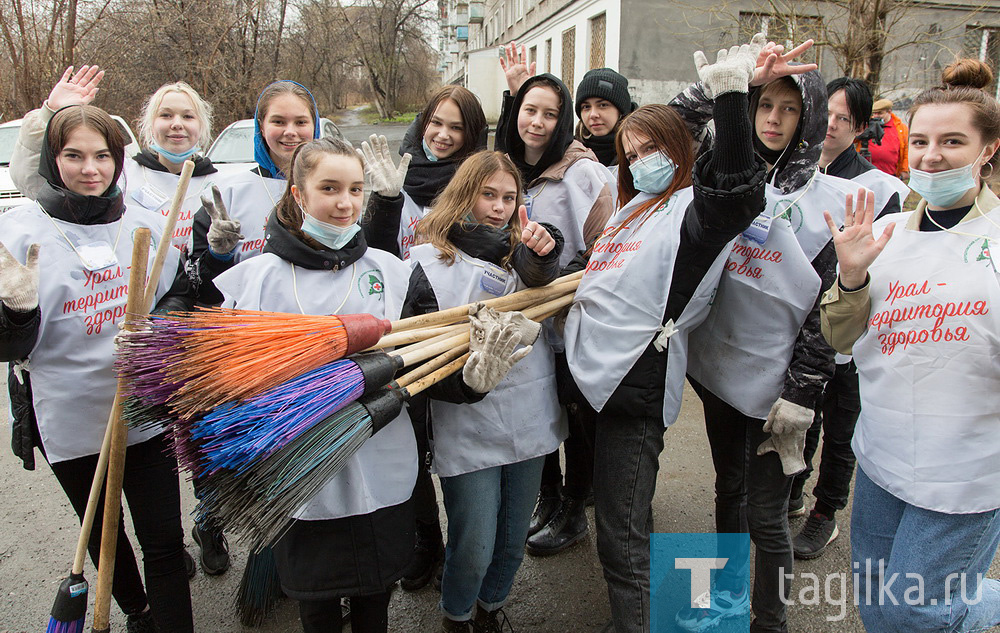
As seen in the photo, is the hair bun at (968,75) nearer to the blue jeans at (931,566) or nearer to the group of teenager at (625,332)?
the group of teenager at (625,332)

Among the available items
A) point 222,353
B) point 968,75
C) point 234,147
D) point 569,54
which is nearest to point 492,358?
point 222,353

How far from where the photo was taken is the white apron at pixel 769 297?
84.6 inches

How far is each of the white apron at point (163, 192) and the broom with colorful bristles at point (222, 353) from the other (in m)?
1.11

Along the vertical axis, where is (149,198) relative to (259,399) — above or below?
above

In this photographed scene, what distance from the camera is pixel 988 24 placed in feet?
49.8

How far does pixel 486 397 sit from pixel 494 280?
16.2 inches

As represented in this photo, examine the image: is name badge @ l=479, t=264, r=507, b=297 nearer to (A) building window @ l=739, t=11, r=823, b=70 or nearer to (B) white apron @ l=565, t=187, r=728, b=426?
(B) white apron @ l=565, t=187, r=728, b=426

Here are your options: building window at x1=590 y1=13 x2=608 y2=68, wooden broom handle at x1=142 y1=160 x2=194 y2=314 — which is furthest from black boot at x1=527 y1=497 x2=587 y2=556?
building window at x1=590 y1=13 x2=608 y2=68

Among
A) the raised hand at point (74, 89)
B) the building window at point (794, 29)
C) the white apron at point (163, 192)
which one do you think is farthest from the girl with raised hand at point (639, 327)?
the building window at point (794, 29)

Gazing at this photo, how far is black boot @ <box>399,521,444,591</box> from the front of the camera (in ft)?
9.38

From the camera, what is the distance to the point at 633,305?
2.08 metres

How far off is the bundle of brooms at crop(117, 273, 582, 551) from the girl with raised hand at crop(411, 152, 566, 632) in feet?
1.36

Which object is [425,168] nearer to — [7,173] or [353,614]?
[353,614]

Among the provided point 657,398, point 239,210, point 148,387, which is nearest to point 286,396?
point 148,387
